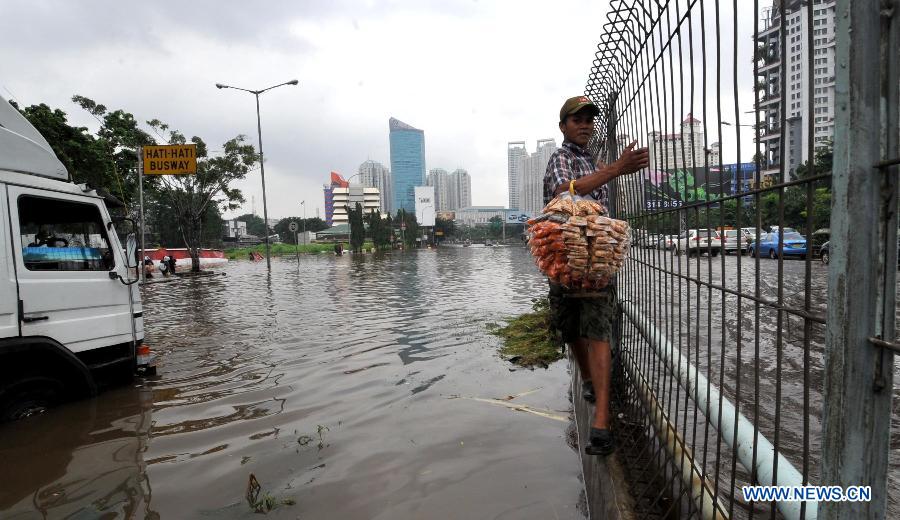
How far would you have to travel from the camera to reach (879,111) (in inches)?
35.1

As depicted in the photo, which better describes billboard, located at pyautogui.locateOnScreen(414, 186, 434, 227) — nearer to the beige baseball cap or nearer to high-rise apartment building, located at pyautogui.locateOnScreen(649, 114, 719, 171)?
the beige baseball cap

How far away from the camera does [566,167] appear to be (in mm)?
2818

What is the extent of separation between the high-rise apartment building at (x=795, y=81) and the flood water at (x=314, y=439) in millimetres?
2080

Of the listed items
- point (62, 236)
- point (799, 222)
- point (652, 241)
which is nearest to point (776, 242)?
point (799, 222)

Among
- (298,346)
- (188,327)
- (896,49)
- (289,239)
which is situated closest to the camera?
(896,49)

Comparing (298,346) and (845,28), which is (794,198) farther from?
(298,346)

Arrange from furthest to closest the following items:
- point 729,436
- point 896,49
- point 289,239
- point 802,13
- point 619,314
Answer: point 289,239 < point 619,314 < point 729,436 < point 802,13 < point 896,49

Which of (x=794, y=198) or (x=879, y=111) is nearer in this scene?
(x=879, y=111)

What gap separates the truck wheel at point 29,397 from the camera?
4.05 metres

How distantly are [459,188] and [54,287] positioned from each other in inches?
6442

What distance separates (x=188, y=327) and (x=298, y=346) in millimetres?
3289

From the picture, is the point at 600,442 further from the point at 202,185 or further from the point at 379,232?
the point at 379,232

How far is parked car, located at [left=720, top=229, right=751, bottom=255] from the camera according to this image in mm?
1607

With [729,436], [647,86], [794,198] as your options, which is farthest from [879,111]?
[647,86]
